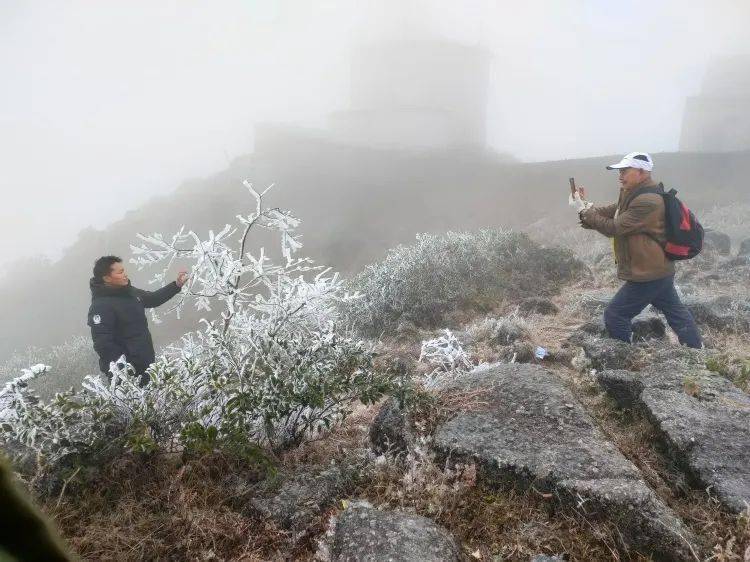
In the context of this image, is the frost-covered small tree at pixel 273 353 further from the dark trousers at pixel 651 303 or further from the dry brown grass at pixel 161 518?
the dark trousers at pixel 651 303

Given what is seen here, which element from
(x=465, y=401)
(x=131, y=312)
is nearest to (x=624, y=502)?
(x=465, y=401)

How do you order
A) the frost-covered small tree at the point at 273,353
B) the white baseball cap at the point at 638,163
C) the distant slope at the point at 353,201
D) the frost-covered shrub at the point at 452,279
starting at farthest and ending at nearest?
the distant slope at the point at 353,201 < the frost-covered shrub at the point at 452,279 < the white baseball cap at the point at 638,163 < the frost-covered small tree at the point at 273,353

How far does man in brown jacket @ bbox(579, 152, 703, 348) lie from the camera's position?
15.0ft

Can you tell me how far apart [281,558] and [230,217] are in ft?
120

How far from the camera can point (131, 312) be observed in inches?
193

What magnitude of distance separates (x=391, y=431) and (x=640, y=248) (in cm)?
321

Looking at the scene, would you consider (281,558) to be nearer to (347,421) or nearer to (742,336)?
(347,421)

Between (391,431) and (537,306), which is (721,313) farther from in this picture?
(391,431)

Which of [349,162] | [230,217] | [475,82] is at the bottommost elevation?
[230,217]

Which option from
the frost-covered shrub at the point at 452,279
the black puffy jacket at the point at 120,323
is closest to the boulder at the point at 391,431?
the black puffy jacket at the point at 120,323

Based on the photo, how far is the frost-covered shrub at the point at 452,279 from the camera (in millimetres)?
8109

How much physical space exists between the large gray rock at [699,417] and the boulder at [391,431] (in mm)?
1591

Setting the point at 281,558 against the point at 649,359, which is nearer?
the point at 281,558

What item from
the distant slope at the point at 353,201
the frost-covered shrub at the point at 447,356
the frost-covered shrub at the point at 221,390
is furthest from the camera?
the distant slope at the point at 353,201
